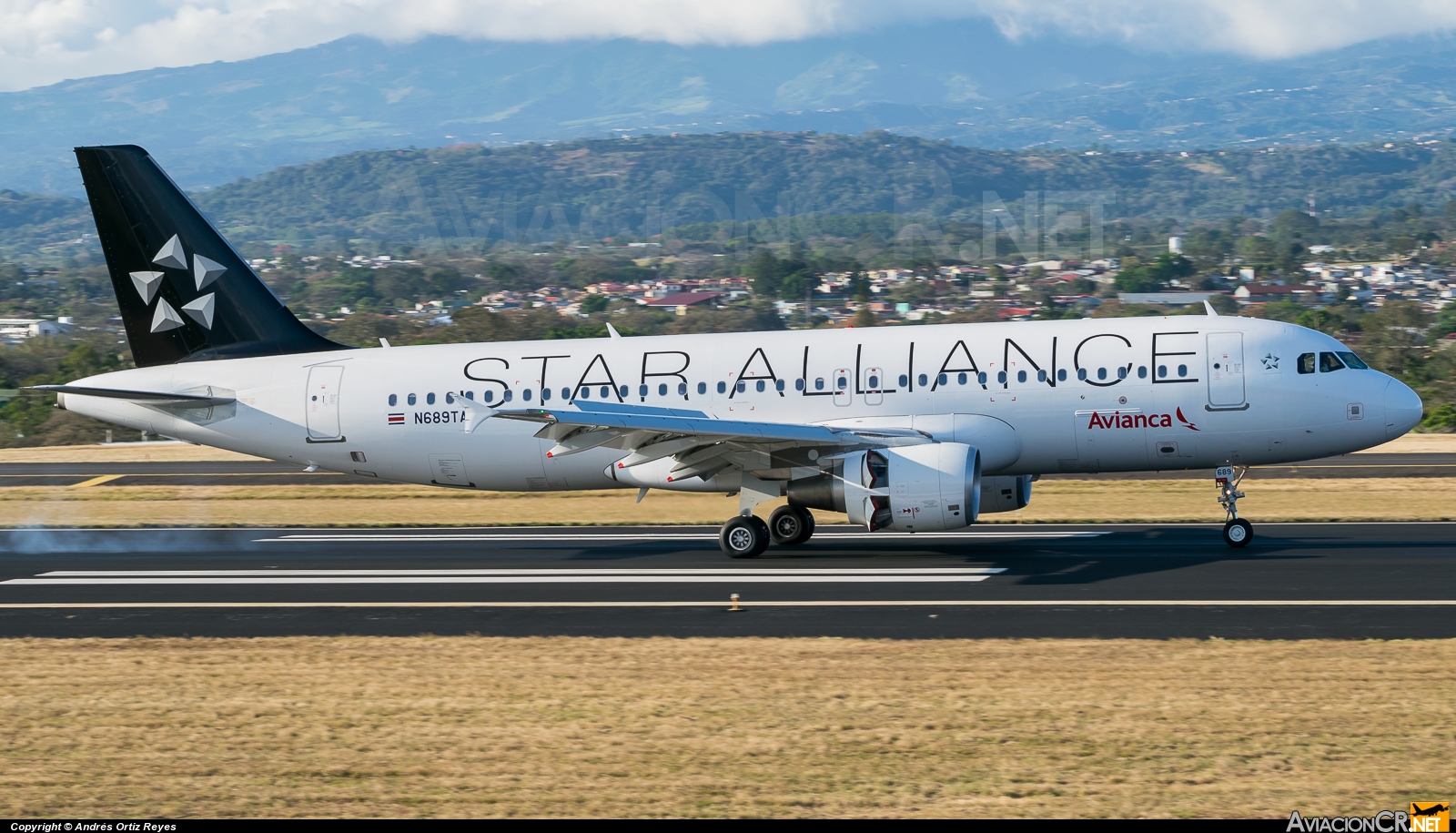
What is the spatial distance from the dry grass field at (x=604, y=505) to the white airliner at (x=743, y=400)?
5.17 metres

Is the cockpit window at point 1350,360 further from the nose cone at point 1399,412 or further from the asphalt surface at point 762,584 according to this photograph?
the asphalt surface at point 762,584

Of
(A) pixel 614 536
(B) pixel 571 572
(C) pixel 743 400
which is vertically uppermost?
(C) pixel 743 400

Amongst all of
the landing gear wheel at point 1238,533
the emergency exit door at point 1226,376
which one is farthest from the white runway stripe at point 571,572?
the emergency exit door at point 1226,376

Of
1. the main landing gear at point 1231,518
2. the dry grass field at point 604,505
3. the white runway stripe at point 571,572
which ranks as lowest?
the dry grass field at point 604,505

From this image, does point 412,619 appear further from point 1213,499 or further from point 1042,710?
point 1213,499

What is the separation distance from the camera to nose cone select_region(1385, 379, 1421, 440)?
23328 millimetres

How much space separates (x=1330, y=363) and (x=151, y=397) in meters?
21.9

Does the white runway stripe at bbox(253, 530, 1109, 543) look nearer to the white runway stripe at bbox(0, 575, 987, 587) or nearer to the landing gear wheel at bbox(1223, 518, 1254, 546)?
the landing gear wheel at bbox(1223, 518, 1254, 546)

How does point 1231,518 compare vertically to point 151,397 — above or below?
below

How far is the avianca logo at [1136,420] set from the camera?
23703mm

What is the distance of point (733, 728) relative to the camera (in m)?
12.6

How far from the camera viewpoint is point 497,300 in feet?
459

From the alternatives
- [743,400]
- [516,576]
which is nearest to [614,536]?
[743,400]

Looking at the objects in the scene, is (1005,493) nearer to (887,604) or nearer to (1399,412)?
(887,604)
